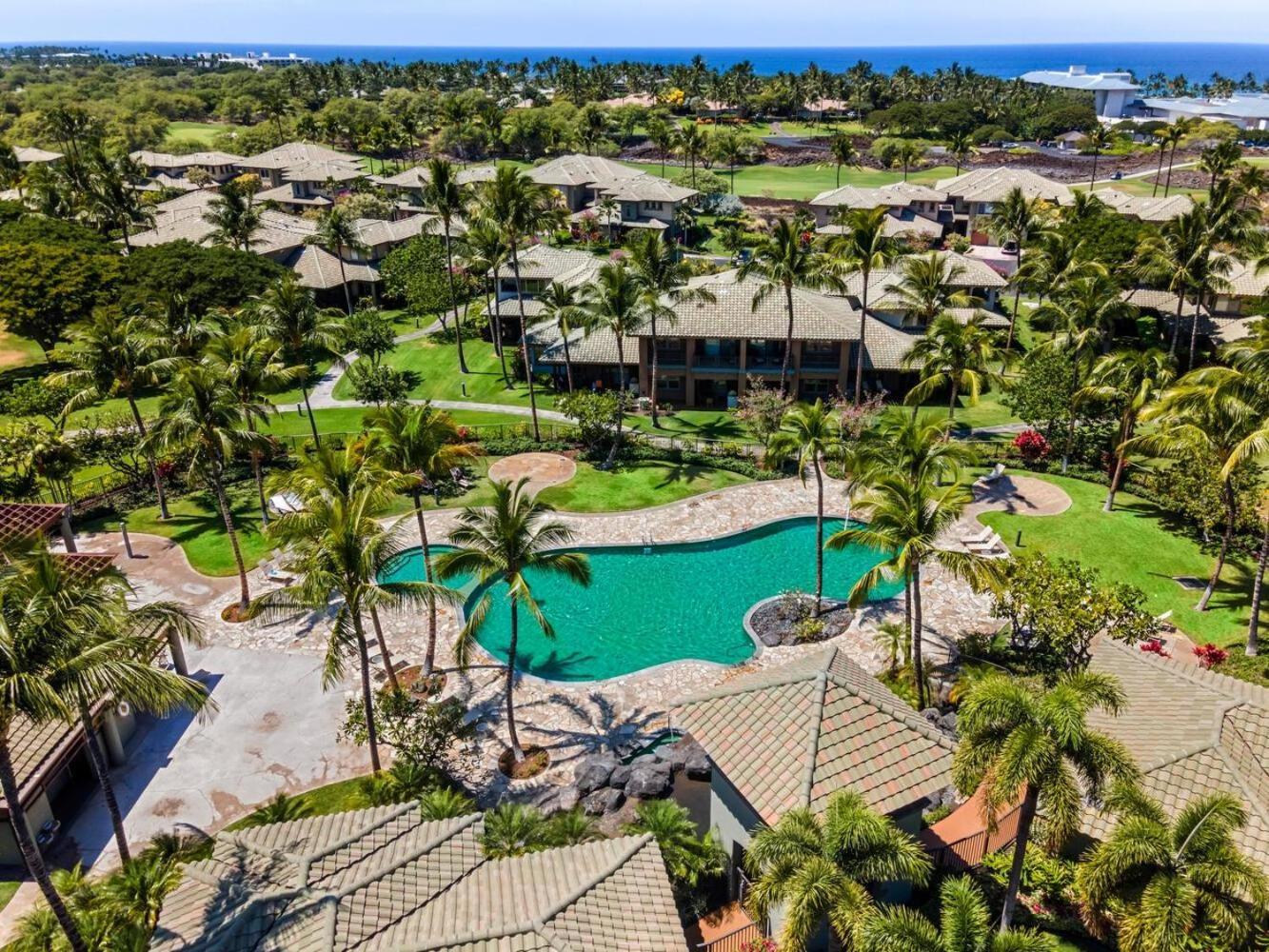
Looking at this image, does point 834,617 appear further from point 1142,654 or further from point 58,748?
point 58,748

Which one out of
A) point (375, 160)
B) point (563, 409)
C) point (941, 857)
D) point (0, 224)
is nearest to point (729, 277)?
point (563, 409)

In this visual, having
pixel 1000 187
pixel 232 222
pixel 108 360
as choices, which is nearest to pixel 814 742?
pixel 108 360

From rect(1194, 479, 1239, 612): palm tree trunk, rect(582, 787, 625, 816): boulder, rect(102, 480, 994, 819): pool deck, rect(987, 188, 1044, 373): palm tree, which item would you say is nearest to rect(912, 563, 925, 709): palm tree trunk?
rect(102, 480, 994, 819): pool deck

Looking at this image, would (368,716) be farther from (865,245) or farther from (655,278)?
(865,245)

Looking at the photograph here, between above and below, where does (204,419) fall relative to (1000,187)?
below

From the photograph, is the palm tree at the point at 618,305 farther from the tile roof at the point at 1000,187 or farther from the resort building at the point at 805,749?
the tile roof at the point at 1000,187

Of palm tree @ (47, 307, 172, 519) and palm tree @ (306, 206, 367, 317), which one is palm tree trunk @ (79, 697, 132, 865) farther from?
palm tree @ (306, 206, 367, 317)
